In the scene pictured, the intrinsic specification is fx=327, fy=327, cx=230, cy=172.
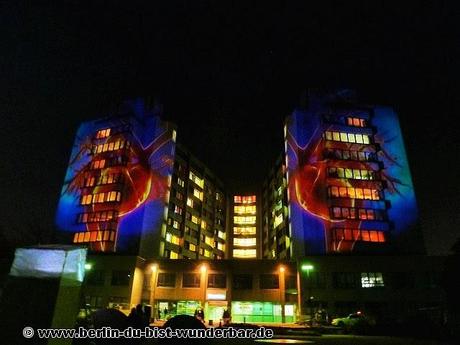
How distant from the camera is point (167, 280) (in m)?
52.5

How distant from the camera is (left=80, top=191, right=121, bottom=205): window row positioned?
6331 centimetres

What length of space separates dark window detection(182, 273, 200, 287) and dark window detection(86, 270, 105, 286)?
1297cm

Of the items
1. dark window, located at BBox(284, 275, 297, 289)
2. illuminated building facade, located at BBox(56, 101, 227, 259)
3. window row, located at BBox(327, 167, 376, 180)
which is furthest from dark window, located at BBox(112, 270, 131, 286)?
window row, located at BBox(327, 167, 376, 180)

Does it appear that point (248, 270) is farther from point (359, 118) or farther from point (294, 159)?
point (359, 118)

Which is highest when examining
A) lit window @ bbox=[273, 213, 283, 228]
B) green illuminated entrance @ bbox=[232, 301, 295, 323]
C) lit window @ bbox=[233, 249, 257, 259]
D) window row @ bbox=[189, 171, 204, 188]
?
window row @ bbox=[189, 171, 204, 188]

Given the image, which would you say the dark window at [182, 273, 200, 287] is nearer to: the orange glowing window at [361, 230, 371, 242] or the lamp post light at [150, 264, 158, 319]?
the lamp post light at [150, 264, 158, 319]

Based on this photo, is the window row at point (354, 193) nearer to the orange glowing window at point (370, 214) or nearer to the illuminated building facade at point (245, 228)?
the orange glowing window at point (370, 214)

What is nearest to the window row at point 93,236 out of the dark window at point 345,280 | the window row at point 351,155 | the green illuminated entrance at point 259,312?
the green illuminated entrance at point 259,312

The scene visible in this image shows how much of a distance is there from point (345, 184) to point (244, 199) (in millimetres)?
47492

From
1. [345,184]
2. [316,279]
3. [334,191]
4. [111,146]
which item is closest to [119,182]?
[111,146]

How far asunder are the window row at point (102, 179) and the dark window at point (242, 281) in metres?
29.9

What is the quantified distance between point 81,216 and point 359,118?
5836 cm

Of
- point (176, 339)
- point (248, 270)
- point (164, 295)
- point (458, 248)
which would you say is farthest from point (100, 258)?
point (176, 339)

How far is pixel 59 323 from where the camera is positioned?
5.04 m
